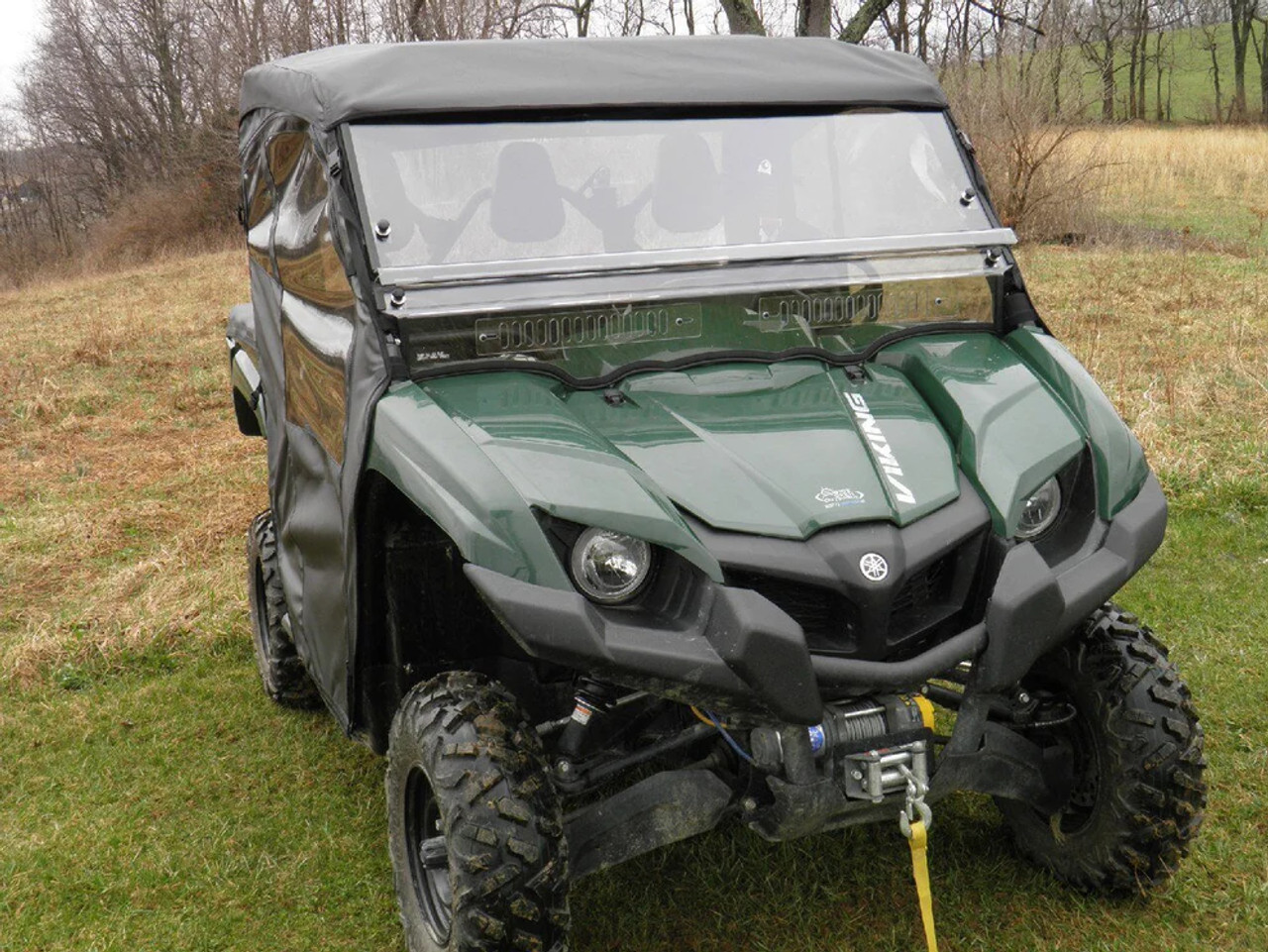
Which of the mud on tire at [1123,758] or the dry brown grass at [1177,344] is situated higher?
the mud on tire at [1123,758]

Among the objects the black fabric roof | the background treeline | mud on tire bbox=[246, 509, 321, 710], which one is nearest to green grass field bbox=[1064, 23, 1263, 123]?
the background treeline

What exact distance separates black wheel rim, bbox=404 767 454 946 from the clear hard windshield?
1.18 metres

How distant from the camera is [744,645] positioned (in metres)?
2.42

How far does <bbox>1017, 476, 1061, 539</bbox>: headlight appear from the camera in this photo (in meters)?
2.84

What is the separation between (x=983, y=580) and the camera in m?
2.70

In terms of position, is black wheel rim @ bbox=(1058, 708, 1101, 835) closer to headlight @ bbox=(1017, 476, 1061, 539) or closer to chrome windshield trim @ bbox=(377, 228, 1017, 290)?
headlight @ bbox=(1017, 476, 1061, 539)

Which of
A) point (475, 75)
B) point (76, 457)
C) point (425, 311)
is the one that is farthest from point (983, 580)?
point (76, 457)

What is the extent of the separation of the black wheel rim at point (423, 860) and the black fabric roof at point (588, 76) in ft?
5.36

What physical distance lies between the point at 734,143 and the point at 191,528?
4117 millimetres

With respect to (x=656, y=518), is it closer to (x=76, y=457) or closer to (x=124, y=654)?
(x=124, y=654)

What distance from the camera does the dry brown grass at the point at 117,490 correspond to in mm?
5414

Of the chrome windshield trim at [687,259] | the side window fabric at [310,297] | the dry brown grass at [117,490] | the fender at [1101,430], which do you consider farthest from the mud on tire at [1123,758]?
the dry brown grass at [117,490]

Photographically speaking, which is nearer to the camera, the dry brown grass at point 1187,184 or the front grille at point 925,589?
the front grille at point 925,589

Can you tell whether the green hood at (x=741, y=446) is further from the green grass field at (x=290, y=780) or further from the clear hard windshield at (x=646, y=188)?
the green grass field at (x=290, y=780)
